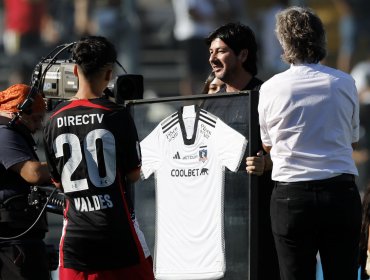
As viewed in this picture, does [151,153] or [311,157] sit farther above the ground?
[311,157]

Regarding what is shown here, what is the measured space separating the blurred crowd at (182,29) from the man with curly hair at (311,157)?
28.0 ft

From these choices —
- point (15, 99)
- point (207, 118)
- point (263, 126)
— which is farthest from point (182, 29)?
point (263, 126)

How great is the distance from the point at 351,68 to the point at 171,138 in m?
8.40

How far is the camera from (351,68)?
13703 millimetres

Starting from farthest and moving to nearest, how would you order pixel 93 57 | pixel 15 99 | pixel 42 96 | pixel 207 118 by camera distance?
pixel 42 96
pixel 15 99
pixel 207 118
pixel 93 57

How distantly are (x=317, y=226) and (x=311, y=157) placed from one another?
1.02 feet

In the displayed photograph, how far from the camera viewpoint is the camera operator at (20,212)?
18.1 feet

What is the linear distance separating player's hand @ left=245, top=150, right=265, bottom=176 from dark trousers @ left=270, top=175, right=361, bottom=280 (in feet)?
1.30

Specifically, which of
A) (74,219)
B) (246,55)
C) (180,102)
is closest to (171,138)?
(180,102)

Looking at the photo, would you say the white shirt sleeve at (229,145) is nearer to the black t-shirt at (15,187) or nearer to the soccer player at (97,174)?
the soccer player at (97,174)

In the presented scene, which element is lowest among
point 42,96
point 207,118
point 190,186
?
point 190,186

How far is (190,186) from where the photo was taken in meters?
5.56

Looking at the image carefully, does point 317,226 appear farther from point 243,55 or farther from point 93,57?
point 243,55

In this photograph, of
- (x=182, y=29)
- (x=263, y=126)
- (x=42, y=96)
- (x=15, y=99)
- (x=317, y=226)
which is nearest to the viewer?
(x=317, y=226)
